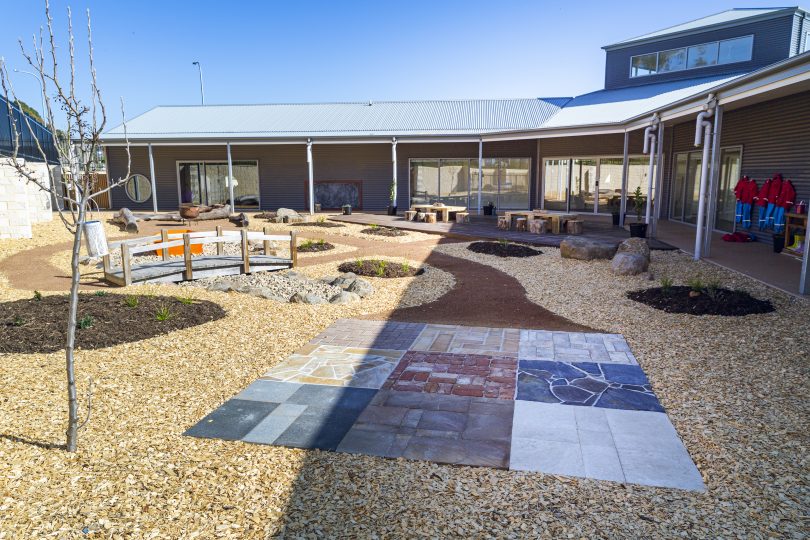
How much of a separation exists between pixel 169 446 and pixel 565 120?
2017 centimetres

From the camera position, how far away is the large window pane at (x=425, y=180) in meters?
24.6

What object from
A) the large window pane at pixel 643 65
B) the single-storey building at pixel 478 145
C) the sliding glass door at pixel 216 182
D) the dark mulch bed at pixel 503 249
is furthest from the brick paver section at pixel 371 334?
the large window pane at pixel 643 65

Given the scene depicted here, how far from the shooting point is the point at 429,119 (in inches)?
1039

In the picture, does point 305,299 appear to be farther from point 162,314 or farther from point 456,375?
point 456,375

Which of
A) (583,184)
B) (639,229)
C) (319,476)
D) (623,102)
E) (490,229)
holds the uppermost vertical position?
(623,102)

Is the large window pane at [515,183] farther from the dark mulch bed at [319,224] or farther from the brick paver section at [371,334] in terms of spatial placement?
the brick paver section at [371,334]

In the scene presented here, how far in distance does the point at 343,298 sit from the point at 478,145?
56.1 ft

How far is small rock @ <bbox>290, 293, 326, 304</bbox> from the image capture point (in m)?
8.36

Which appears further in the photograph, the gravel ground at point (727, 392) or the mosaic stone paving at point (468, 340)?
the mosaic stone paving at point (468, 340)

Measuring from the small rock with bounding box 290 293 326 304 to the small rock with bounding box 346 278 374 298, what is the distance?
737 mm

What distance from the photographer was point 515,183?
77.7 ft

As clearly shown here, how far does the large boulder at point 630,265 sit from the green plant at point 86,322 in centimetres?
834

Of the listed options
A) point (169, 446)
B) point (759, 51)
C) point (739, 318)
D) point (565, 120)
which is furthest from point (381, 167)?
point (169, 446)

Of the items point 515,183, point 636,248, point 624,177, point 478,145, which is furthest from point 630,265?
point 478,145
